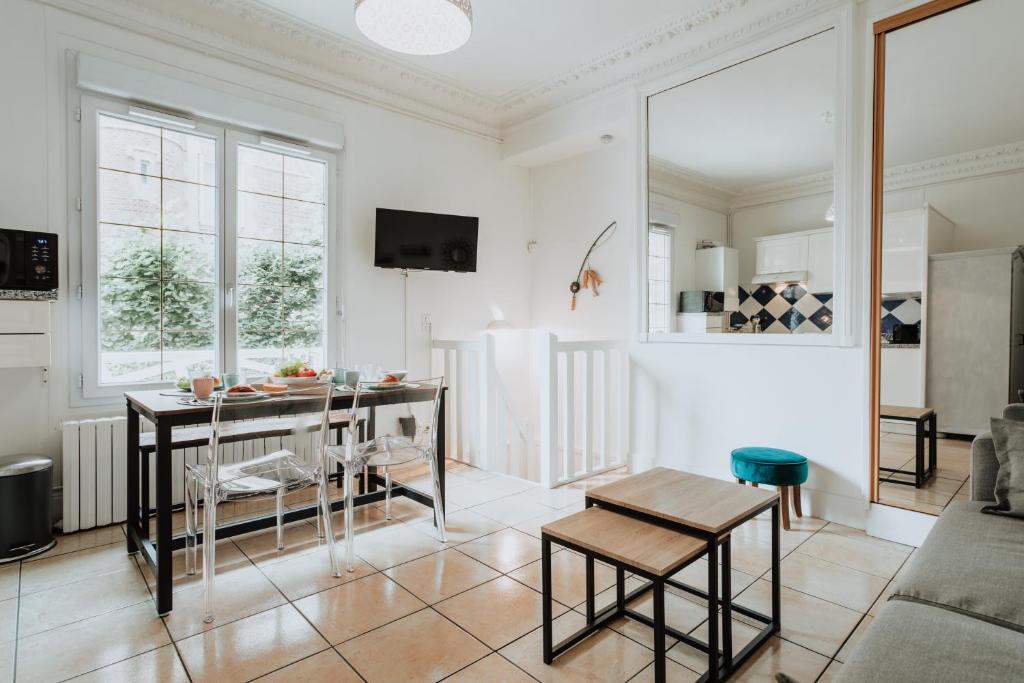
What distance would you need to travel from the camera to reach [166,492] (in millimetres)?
2072

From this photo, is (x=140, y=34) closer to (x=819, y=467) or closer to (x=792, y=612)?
(x=792, y=612)

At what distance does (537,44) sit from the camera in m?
3.61

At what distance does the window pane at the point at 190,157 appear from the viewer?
3246 mm

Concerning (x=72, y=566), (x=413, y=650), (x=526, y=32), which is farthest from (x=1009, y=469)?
(x=72, y=566)

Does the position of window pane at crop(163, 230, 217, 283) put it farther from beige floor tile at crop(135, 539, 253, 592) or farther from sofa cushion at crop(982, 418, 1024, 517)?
sofa cushion at crop(982, 418, 1024, 517)

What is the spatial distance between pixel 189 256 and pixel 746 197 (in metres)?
3.47

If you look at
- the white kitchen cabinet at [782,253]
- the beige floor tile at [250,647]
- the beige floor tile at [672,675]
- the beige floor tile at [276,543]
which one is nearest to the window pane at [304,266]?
the beige floor tile at [276,543]

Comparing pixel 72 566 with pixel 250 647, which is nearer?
pixel 250 647

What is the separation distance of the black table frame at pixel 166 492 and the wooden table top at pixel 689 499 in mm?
1235

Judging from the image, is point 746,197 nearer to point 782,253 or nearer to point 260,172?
point 782,253

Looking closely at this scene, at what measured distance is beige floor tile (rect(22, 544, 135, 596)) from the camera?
2270 mm

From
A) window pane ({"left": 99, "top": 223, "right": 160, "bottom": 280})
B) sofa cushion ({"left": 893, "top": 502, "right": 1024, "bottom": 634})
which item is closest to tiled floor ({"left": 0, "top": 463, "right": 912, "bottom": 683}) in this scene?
sofa cushion ({"left": 893, "top": 502, "right": 1024, "bottom": 634})

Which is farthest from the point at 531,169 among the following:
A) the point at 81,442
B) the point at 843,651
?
the point at 843,651

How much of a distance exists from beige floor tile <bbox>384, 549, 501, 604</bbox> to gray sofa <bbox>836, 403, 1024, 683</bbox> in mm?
1504
